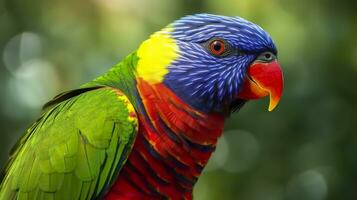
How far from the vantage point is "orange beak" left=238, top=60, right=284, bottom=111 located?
102 inches

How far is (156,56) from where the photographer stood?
8.73ft

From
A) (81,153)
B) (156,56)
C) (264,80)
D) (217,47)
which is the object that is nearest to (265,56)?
(264,80)

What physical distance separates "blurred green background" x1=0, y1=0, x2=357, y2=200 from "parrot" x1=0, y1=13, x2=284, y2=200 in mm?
2245

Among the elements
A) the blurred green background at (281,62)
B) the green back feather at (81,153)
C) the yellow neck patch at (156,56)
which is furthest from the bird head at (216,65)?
the blurred green background at (281,62)

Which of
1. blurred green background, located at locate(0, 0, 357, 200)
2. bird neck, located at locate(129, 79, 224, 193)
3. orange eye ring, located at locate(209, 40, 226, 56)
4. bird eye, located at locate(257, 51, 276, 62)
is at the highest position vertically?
orange eye ring, located at locate(209, 40, 226, 56)

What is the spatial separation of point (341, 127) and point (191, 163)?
135 inches

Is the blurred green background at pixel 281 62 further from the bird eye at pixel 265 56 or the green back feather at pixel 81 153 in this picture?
the green back feather at pixel 81 153

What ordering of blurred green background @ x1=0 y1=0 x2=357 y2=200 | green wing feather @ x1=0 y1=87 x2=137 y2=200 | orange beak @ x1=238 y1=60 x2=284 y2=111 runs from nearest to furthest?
1. green wing feather @ x1=0 y1=87 x2=137 y2=200
2. orange beak @ x1=238 y1=60 x2=284 y2=111
3. blurred green background @ x1=0 y1=0 x2=357 y2=200

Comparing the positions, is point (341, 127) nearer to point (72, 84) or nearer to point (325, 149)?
point (325, 149)

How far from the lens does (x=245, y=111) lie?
22.2 feet

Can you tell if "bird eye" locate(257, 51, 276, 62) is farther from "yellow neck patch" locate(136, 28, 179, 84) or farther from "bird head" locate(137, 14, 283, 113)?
"yellow neck patch" locate(136, 28, 179, 84)

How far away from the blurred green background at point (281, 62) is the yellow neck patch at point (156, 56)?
220 centimetres

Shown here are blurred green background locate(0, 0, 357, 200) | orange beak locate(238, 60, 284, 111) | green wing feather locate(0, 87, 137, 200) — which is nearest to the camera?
green wing feather locate(0, 87, 137, 200)

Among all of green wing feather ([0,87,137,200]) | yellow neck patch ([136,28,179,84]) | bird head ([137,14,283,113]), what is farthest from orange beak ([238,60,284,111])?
green wing feather ([0,87,137,200])
